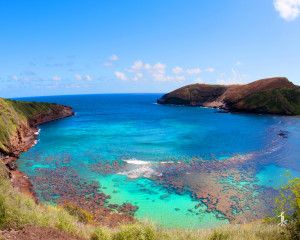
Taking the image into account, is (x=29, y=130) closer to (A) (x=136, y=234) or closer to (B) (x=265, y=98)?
(A) (x=136, y=234)

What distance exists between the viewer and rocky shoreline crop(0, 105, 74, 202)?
42609mm

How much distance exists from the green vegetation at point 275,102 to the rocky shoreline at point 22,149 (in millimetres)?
87364

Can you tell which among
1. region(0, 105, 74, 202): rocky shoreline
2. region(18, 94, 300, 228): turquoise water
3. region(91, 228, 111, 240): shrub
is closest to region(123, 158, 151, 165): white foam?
region(18, 94, 300, 228): turquoise water

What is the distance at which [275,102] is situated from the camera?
477 feet

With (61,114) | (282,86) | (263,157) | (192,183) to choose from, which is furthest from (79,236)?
(282,86)

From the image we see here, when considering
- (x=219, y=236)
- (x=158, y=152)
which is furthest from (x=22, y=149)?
(x=219, y=236)

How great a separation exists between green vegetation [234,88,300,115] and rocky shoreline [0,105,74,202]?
8736 cm

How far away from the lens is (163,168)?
171ft

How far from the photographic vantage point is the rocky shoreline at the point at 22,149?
42609mm

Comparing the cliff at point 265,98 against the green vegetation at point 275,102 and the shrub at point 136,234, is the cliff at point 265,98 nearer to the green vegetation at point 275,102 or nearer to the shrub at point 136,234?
the green vegetation at point 275,102

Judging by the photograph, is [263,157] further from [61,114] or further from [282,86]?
[282,86]

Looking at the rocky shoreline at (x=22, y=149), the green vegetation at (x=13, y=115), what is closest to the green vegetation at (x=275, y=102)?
the rocky shoreline at (x=22, y=149)

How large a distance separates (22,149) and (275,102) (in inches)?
4546

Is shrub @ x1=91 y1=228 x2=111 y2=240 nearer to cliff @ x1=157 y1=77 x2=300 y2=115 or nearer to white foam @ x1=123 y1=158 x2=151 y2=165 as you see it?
white foam @ x1=123 y1=158 x2=151 y2=165
